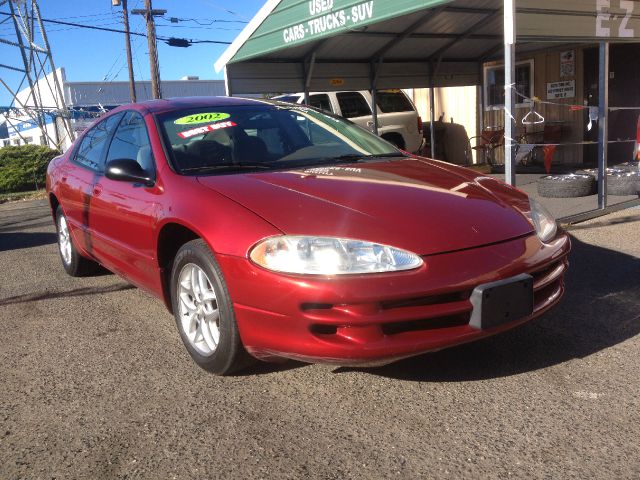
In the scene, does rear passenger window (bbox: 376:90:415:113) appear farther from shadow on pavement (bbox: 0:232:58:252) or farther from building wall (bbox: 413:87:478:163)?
shadow on pavement (bbox: 0:232:58:252)

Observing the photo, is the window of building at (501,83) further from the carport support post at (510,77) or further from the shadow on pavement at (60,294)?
the shadow on pavement at (60,294)

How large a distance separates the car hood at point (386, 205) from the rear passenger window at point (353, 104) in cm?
953

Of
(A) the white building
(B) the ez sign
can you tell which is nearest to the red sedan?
(B) the ez sign

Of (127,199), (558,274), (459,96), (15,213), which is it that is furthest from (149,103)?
(459,96)

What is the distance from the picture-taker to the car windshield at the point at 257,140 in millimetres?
3629

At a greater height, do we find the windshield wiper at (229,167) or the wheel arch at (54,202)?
the windshield wiper at (229,167)

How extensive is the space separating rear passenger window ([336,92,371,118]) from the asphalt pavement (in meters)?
9.26

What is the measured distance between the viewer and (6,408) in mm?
3006

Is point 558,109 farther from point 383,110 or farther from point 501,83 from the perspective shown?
point 383,110

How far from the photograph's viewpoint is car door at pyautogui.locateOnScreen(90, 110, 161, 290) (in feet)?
11.7

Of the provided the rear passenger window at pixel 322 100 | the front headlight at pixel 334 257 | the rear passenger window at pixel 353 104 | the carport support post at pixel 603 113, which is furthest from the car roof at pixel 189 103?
the rear passenger window at pixel 353 104

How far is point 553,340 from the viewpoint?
3.47 metres

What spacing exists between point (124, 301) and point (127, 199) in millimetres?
1234

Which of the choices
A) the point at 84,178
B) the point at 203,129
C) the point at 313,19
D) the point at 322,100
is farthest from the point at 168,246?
the point at 322,100
